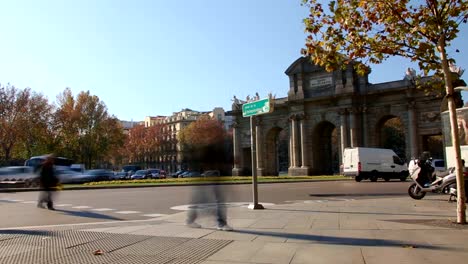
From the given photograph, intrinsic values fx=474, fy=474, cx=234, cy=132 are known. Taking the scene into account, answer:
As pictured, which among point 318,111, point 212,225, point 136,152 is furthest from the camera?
point 136,152

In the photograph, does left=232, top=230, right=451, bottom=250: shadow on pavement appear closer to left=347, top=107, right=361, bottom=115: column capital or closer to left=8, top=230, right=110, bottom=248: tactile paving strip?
left=8, top=230, right=110, bottom=248: tactile paving strip

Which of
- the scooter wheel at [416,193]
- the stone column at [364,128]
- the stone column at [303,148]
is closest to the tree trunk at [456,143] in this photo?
the scooter wheel at [416,193]

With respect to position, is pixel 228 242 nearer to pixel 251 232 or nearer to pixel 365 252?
pixel 251 232

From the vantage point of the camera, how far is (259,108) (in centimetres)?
1414

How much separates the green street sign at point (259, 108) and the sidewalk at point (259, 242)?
11.3 feet

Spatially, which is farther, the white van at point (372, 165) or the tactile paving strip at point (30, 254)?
the white van at point (372, 165)

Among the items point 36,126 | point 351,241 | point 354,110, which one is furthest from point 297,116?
point 351,241

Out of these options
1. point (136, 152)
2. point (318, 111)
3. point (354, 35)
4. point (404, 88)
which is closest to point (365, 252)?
point (354, 35)

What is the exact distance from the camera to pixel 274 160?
209ft

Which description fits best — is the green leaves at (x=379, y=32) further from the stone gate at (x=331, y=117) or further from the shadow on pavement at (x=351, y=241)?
the stone gate at (x=331, y=117)

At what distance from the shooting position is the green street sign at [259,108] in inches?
541

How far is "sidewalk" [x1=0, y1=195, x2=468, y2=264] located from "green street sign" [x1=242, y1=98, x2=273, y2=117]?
3.44 meters

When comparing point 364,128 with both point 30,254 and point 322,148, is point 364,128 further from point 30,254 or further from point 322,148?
point 30,254

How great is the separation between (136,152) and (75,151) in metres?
36.6
